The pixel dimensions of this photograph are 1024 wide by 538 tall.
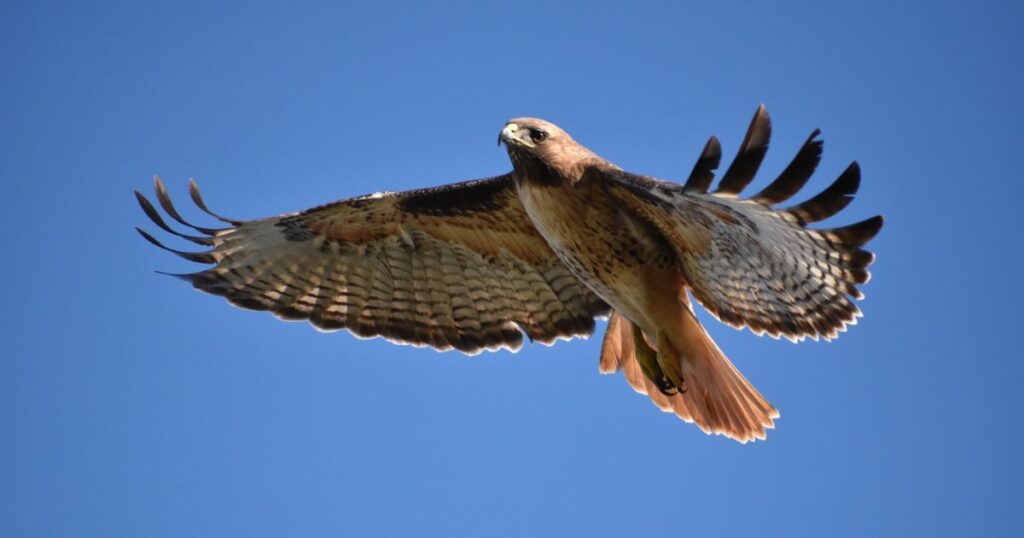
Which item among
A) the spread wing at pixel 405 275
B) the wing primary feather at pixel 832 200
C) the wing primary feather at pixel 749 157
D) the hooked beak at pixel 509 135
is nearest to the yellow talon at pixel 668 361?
the spread wing at pixel 405 275

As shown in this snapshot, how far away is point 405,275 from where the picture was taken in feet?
30.6

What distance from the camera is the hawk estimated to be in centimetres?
693

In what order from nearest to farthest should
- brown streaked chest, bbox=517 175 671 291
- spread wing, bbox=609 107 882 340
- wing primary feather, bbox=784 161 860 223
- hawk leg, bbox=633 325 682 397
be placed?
wing primary feather, bbox=784 161 860 223 → spread wing, bbox=609 107 882 340 → brown streaked chest, bbox=517 175 671 291 → hawk leg, bbox=633 325 682 397

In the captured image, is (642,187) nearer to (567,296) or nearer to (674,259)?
(674,259)

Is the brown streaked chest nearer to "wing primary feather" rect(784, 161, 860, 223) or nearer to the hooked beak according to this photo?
the hooked beak

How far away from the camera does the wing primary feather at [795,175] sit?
6.02 metres

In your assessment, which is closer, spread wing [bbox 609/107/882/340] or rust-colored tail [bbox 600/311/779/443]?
spread wing [bbox 609/107/882/340]

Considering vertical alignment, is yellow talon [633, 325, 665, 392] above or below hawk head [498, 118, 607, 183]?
below

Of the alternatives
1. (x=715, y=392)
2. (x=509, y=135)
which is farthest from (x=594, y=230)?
(x=715, y=392)

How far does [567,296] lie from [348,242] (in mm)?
1642

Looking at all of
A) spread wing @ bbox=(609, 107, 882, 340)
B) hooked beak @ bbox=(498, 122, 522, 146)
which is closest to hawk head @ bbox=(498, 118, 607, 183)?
hooked beak @ bbox=(498, 122, 522, 146)

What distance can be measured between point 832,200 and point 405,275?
3884 mm

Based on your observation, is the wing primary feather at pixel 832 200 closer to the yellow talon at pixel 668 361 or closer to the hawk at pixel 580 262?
the hawk at pixel 580 262

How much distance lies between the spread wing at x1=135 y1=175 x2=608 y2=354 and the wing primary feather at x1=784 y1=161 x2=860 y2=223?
272 centimetres
